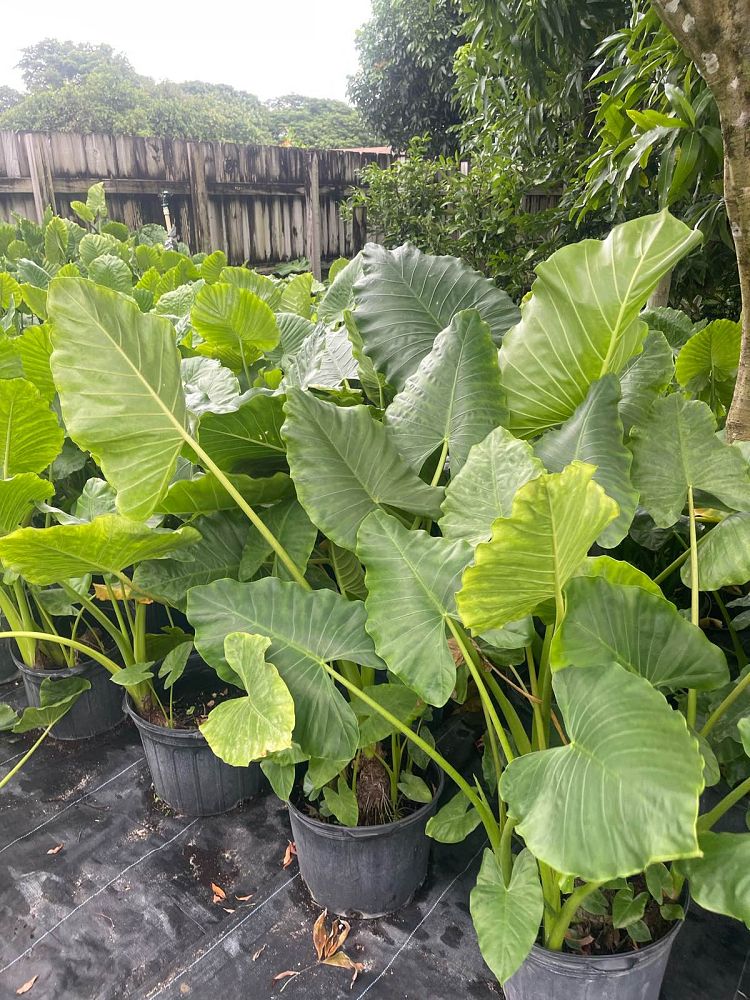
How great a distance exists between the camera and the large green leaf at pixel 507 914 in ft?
2.58

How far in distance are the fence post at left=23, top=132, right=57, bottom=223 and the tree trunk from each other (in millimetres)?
4897

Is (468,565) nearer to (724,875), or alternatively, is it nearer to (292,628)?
(292,628)

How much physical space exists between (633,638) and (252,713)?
0.46m

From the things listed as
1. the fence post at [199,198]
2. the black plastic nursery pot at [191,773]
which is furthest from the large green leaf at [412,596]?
the fence post at [199,198]

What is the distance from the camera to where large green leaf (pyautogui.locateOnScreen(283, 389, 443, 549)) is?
0.91 meters

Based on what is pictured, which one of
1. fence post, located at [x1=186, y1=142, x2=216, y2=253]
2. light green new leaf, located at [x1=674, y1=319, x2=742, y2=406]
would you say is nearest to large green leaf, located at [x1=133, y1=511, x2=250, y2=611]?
light green new leaf, located at [x1=674, y1=319, x2=742, y2=406]

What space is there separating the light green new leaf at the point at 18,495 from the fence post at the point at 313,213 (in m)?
5.77

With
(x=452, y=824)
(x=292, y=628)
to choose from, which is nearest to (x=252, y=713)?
(x=292, y=628)

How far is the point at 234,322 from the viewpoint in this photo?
1.35m

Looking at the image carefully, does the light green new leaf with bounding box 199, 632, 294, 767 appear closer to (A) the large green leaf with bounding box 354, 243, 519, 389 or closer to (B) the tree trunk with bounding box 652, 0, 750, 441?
(A) the large green leaf with bounding box 354, 243, 519, 389

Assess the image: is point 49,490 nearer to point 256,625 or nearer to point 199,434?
point 199,434

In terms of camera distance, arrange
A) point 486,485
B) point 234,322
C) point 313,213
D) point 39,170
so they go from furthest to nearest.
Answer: point 313,213, point 39,170, point 234,322, point 486,485

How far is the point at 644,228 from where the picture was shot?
0.85 m

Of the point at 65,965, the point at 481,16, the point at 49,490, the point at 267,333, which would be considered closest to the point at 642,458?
the point at 267,333
